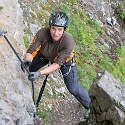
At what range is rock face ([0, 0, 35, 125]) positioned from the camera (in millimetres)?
5390

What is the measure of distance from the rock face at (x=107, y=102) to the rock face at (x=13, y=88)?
75.2 inches

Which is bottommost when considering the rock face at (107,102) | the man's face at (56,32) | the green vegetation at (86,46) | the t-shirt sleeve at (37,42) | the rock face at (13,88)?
the green vegetation at (86,46)

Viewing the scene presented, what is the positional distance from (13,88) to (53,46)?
158 cm

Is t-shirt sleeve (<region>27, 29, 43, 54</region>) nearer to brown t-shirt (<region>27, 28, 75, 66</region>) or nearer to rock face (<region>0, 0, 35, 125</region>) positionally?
brown t-shirt (<region>27, 28, 75, 66</region>)

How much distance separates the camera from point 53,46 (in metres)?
7.00

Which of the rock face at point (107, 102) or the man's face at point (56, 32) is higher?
the man's face at point (56, 32)

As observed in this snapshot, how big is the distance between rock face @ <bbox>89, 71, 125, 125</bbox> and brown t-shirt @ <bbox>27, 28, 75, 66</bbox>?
119cm

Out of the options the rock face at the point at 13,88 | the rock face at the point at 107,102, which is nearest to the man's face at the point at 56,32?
the rock face at the point at 13,88

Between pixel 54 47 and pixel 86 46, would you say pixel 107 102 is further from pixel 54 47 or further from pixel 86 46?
pixel 86 46

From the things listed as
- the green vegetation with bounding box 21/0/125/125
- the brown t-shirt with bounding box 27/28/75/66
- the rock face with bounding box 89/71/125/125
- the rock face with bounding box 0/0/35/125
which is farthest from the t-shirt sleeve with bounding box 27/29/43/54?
the green vegetation with bounding box 21/0/125/125

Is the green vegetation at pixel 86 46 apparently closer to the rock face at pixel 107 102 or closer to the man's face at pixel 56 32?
the rock face at pixel 107 102

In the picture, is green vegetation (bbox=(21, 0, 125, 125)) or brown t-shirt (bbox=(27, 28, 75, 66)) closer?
brown t-shirt (bbox=(27, 28, 75, 66))

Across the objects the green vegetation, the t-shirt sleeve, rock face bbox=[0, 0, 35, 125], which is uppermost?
the t-shirt sleeve

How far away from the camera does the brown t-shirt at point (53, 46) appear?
6.85 m
